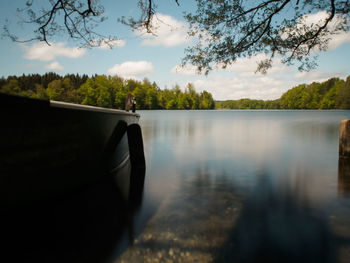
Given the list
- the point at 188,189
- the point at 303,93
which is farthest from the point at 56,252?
the point at 303,93

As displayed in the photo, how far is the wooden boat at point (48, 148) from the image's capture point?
2.54 meters

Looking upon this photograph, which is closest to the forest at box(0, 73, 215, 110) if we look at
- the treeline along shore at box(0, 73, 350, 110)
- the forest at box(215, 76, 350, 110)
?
the treeline along shore at box(0, 73, 350, 110)

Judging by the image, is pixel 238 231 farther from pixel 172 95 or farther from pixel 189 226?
pixel 172 95

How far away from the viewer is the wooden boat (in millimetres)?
2543

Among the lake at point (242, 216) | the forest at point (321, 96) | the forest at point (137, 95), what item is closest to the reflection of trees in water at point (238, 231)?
the lake at point (242, 216)

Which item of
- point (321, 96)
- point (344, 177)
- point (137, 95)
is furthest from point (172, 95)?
point (344, 177)

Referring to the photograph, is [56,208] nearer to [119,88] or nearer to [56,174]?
[56,174]

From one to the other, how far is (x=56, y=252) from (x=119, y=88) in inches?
3795

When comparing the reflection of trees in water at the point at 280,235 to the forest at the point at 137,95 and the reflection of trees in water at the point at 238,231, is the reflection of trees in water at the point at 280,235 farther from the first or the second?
the forest at the point at 137,95

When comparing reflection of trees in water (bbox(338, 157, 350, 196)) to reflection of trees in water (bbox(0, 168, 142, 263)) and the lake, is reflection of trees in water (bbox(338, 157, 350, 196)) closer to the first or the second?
the lake

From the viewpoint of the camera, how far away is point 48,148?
3.14 meters

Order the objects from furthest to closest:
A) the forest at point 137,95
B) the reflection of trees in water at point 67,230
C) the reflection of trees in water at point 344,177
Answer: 1. the forest at point 137,95
2. the reflection of trees in water at point 344,177
3. the reflection of trees in water at point 67,230

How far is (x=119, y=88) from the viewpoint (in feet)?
309

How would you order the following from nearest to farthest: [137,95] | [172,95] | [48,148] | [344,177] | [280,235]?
1. [280,235]
2. [48,148]
3. [344,177]
4. [137,95]
5. [172,95]
